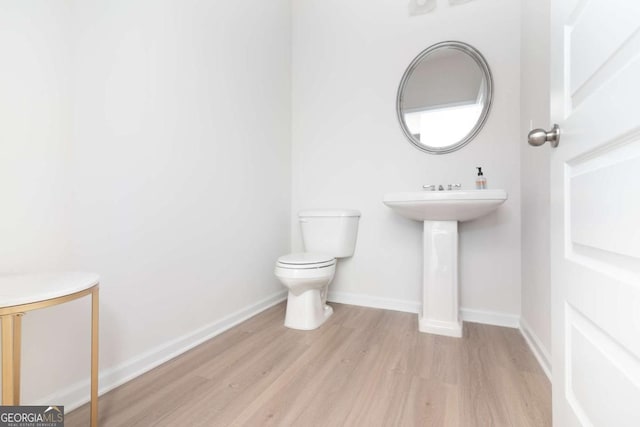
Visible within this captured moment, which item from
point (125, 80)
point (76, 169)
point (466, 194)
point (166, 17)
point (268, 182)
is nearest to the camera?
point (76, 169)

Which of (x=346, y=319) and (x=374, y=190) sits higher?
(x=374, y=190)

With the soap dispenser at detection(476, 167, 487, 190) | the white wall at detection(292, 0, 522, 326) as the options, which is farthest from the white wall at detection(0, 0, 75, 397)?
the soap dispenser at detection(476, 167, 487, 190)

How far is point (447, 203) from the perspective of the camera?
1.55m

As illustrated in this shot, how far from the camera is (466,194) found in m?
1.50

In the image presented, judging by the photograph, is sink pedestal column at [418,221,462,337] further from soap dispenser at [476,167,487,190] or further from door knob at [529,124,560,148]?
door knob at [529,124,560,148]

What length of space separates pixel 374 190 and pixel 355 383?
1.34m

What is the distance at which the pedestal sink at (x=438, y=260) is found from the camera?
165cm

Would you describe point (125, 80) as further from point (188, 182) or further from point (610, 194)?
point (610, 194)

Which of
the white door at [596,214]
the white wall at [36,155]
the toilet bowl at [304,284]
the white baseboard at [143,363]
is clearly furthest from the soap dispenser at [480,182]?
the white wall at [36,155]

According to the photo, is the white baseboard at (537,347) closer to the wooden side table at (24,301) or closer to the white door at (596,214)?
the white door at (596,214)

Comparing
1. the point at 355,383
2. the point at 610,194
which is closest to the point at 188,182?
the point at 355,383

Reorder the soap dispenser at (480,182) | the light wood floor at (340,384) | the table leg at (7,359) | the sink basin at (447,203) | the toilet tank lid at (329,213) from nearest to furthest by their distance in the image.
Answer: the table leg at (7,359), the light wood floor at (340,384), the sink basin at (447,203), the soap dispenser at (480,182), the toilet tank lid at (329,213)

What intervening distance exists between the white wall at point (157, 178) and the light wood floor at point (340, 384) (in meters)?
0.20

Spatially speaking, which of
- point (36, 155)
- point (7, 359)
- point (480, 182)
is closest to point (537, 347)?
point (480, 182)
